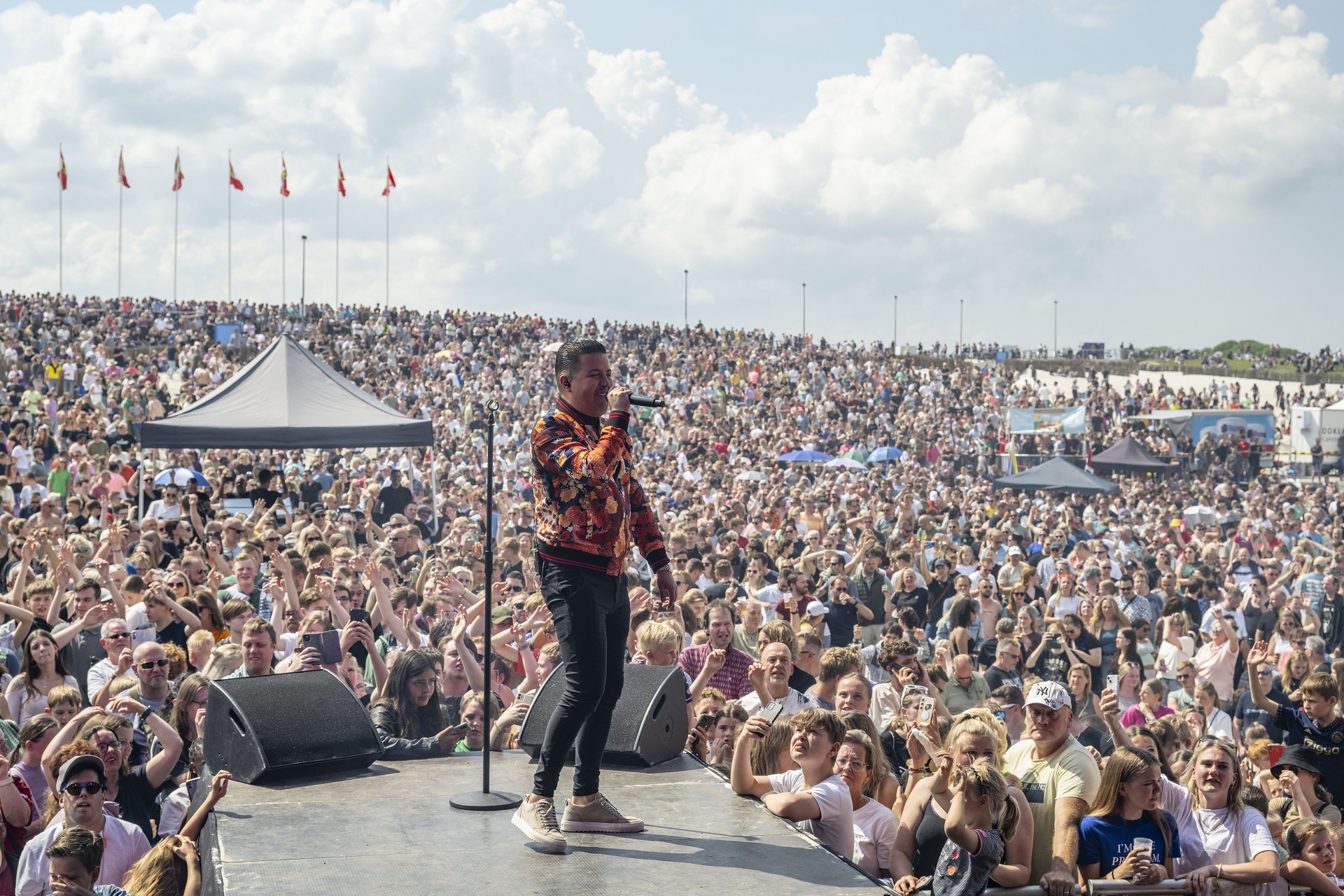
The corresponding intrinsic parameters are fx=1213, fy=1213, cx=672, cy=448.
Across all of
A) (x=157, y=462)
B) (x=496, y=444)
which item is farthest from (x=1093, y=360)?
(x=157, y=462)

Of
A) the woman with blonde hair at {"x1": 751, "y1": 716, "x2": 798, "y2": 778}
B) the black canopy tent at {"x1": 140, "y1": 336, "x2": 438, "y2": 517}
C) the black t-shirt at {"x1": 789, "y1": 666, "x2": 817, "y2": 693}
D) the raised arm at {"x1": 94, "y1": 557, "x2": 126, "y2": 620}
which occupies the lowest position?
the black t-shirt at {"x1": 789, "y1": 666, "x2": 817, "y2": 693}

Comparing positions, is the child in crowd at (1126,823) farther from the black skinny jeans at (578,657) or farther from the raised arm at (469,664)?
the raised arm at (469,664)

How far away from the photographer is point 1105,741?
20.6ft

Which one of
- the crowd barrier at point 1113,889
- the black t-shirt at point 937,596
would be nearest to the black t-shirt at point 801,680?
the crowd barrier at point 1113,889

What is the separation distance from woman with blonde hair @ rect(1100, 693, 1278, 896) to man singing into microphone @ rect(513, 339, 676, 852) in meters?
2.08

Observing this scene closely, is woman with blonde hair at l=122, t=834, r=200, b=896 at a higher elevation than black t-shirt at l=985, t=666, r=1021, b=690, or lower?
higher

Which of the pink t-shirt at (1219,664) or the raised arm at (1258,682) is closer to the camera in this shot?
the raised arm at (1258,682)

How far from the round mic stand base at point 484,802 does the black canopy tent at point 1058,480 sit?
55.4ft

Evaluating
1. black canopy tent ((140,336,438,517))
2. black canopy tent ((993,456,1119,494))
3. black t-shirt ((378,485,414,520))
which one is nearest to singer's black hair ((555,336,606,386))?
black canopy tent ((140,336,438,517))

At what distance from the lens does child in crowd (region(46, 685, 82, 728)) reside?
5.12 m

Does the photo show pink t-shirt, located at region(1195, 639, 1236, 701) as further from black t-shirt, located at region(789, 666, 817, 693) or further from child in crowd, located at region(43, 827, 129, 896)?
child in crowd, located at region(43, 827, 129, 896)

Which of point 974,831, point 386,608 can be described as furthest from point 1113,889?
point 386,608

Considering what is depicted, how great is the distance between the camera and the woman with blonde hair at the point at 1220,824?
4.31 metres

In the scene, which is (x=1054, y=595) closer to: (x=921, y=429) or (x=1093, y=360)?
(x=921, y=429)
